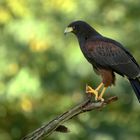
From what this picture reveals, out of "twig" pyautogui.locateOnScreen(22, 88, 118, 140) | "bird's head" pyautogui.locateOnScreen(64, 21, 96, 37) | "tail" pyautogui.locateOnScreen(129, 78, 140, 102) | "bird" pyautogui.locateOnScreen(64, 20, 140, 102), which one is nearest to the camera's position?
"twig" pyautogui.locateOnScreen(22, 88, 118, 140)

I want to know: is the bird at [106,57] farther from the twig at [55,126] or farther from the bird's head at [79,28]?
the twig at [55,126]

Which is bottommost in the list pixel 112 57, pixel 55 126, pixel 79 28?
pixel 55 126

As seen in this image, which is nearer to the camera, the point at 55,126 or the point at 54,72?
the point at 55,126

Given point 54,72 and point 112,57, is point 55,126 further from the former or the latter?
point 54,72

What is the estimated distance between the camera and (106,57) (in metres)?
5.81

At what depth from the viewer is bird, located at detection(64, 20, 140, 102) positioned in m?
5.52

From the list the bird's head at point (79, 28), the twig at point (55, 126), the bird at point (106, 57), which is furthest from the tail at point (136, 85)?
the twig at point (55, 126)

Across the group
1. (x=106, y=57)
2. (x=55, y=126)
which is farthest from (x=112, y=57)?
(x=55, y=126)

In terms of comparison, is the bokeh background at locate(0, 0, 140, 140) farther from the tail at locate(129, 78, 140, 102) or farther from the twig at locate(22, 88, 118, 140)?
the twig at locate(22, 88, 118, 140)

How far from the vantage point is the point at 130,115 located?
40.4ft

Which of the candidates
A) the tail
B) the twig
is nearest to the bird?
the tail

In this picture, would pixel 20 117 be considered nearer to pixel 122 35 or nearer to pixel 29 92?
pixel 29 92

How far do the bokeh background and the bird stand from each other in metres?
4.37

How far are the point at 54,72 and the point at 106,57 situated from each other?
5.24m
